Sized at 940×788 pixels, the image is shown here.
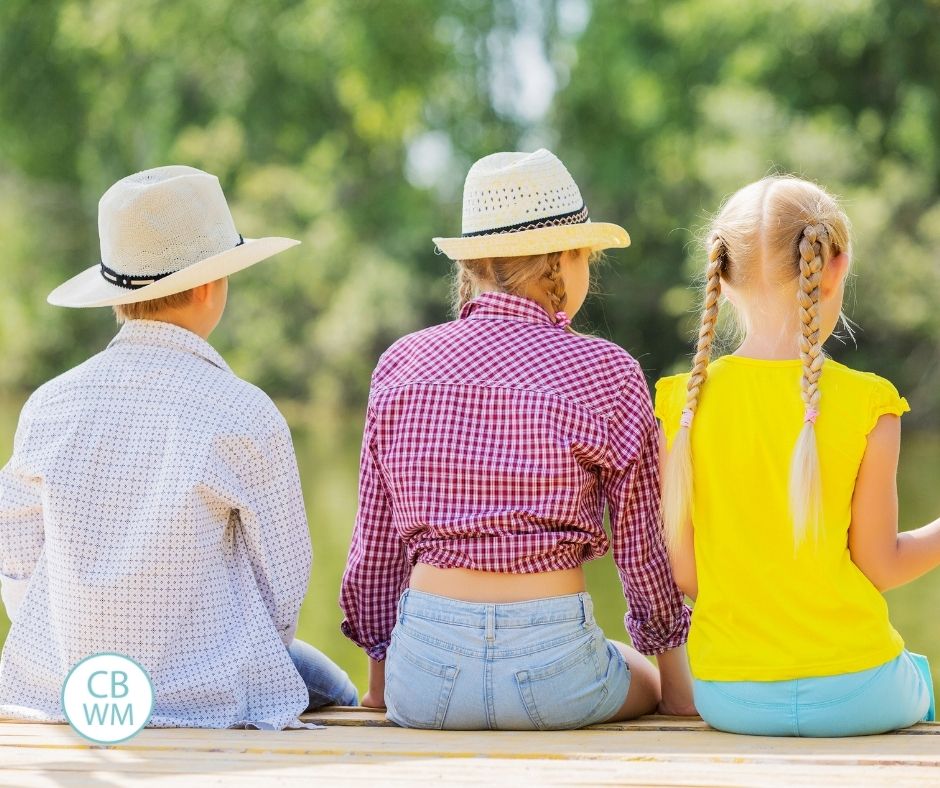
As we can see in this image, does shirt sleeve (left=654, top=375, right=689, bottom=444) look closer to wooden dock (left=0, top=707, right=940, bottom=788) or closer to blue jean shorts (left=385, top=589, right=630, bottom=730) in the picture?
blue jean shorts (left=385, top=589, right=630, bottom=730)

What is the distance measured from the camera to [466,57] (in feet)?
47.3

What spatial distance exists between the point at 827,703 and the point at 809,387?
48cm

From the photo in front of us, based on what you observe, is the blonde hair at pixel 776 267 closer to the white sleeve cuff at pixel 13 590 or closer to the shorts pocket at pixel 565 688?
the shorts pocket at pixel 565 688

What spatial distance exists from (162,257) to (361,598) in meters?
0.68

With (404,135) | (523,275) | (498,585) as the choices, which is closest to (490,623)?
(498,585)

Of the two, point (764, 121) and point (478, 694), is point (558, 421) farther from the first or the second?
point (764, 121)

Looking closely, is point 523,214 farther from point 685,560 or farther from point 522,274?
point 685,560

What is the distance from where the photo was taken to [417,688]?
2188 millimetres

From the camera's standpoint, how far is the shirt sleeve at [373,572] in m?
2.38

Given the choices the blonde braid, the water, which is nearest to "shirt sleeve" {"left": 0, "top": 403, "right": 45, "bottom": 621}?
the blonde braid

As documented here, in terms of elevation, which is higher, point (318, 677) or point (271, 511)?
point (271, 511)

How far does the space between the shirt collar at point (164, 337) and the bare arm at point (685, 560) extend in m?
0.73

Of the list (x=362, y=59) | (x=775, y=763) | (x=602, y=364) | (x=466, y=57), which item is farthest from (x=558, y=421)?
(x=466, y=57)

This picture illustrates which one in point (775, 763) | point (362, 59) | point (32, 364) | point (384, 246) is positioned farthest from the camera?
point (32, 364)
